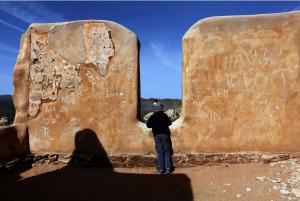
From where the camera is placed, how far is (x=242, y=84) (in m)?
6.15

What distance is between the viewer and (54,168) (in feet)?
21.0

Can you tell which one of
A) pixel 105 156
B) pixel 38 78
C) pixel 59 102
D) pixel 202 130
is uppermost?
pixel 38 78

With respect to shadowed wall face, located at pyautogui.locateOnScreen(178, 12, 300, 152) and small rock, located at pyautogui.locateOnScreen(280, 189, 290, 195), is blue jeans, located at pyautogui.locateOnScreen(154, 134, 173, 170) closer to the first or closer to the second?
shadowed wall face, located at pyautogui.locateOnScreen(178, 12, 300, 152)

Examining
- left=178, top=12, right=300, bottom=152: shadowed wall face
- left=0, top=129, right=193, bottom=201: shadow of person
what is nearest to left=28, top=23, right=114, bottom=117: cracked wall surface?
left=0, top=129, right=193, bottom=201: shadow of person

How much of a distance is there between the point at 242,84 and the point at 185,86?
3.66 ft

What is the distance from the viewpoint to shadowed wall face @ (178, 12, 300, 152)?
6.04 meters

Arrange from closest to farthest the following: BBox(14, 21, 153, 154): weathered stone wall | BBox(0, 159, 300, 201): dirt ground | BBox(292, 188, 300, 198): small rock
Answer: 1. BBox(292, 188, 300, 198): small rock
2. BBox(0, 159, 300, 201): dirt ground
3. BBox(14, 21, 153, 154): weathered stone wall

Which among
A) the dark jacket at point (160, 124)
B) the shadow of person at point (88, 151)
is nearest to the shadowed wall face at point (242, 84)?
the dark jacket at point (160, 124)

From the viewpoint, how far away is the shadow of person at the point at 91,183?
15.9 ft

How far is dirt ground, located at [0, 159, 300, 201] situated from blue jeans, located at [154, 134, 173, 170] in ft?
0.80

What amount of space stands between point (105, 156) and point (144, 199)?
196 cm

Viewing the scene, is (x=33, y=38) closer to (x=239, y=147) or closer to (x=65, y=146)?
(x=65, y=146)

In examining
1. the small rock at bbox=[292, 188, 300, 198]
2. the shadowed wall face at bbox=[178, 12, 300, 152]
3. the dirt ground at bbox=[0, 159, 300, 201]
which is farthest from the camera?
the shadowed wall face at bbox=[178, 12, 300, 152]

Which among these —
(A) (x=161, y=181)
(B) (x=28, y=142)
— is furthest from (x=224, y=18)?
(B) (x=28, y=142)
